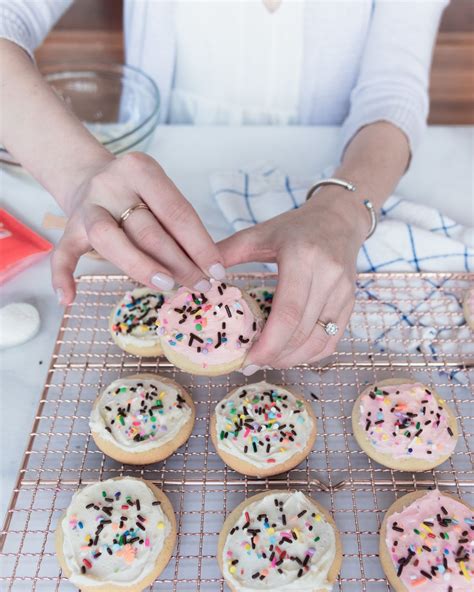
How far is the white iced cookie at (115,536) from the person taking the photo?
3.67ft

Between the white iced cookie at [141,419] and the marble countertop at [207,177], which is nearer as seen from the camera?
the white iced cookie at [141,419]

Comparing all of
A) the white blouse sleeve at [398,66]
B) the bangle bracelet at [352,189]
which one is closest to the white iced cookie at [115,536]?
the bangle bracelet at [352,189]

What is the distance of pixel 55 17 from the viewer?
1.90 metres

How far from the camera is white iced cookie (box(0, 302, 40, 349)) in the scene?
5.01ft

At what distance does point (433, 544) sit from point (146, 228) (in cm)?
87

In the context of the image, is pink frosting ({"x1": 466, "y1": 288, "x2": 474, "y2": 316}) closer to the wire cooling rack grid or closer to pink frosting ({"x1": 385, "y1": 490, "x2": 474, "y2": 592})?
the wire cooling rack grid

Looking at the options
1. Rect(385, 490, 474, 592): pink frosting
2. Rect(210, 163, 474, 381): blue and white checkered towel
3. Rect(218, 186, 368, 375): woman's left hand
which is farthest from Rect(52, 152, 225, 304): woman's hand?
Rect(385, 490, 474, 592): pink frosting

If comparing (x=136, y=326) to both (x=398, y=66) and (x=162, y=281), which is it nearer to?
(x=162, y=281)

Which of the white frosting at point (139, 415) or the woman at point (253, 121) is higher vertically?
the woman at point (253, 121)

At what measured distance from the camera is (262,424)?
1361mm

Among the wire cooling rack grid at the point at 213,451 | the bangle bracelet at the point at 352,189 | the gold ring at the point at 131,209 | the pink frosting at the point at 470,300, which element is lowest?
the wire cooling rack grid at the point at 213,451

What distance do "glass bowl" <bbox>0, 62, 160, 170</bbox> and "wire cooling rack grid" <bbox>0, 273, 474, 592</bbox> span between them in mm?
724

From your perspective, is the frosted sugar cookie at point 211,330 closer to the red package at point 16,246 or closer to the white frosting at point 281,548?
the white frosting at point 281,548

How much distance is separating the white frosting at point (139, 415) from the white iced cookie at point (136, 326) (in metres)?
0.11
